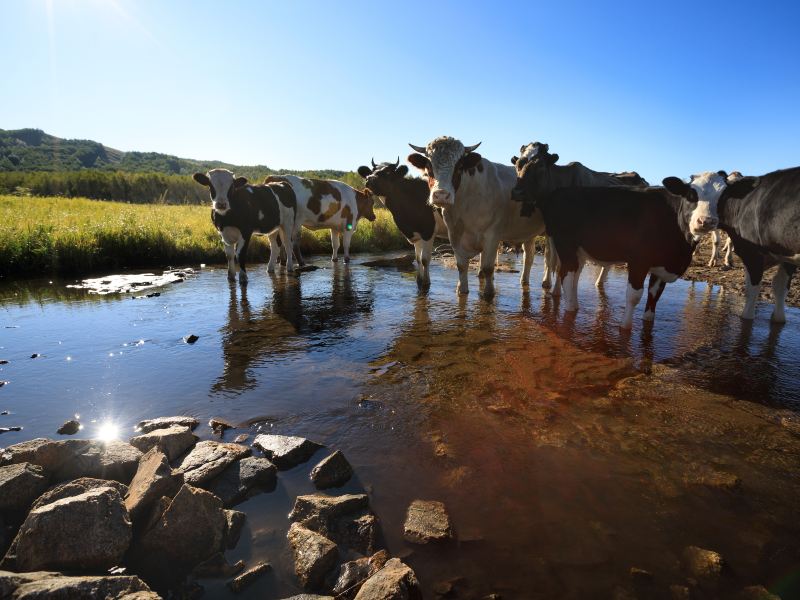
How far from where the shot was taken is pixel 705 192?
5348 millimetres

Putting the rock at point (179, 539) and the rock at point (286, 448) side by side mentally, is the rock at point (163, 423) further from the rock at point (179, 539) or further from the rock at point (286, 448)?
the rock at point (179, 539)

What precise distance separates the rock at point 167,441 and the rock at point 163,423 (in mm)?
302

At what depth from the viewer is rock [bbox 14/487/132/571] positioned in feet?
6.84

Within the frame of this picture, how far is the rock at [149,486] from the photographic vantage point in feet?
8.04

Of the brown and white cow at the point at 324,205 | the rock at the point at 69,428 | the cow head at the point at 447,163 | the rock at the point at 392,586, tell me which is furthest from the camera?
the brown and white cow at the point at 324,205

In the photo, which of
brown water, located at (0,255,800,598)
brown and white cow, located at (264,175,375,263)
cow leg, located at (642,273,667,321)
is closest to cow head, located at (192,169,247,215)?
brown water, located at (0,255,800,598)

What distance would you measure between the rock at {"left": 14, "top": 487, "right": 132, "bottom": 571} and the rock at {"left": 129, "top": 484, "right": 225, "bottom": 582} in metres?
0.12

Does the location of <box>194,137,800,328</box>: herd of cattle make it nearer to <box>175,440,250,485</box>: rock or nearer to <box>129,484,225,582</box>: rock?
<box>175,440,250,485</box>: rock

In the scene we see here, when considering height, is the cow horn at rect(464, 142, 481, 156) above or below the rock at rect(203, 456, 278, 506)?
above

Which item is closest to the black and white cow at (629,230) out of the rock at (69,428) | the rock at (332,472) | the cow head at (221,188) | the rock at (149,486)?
the rock at (332,472)

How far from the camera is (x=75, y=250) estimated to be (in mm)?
11359

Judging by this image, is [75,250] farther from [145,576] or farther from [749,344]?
[749,344]

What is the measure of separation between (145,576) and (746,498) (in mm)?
3497

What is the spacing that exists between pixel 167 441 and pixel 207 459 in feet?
1.50
